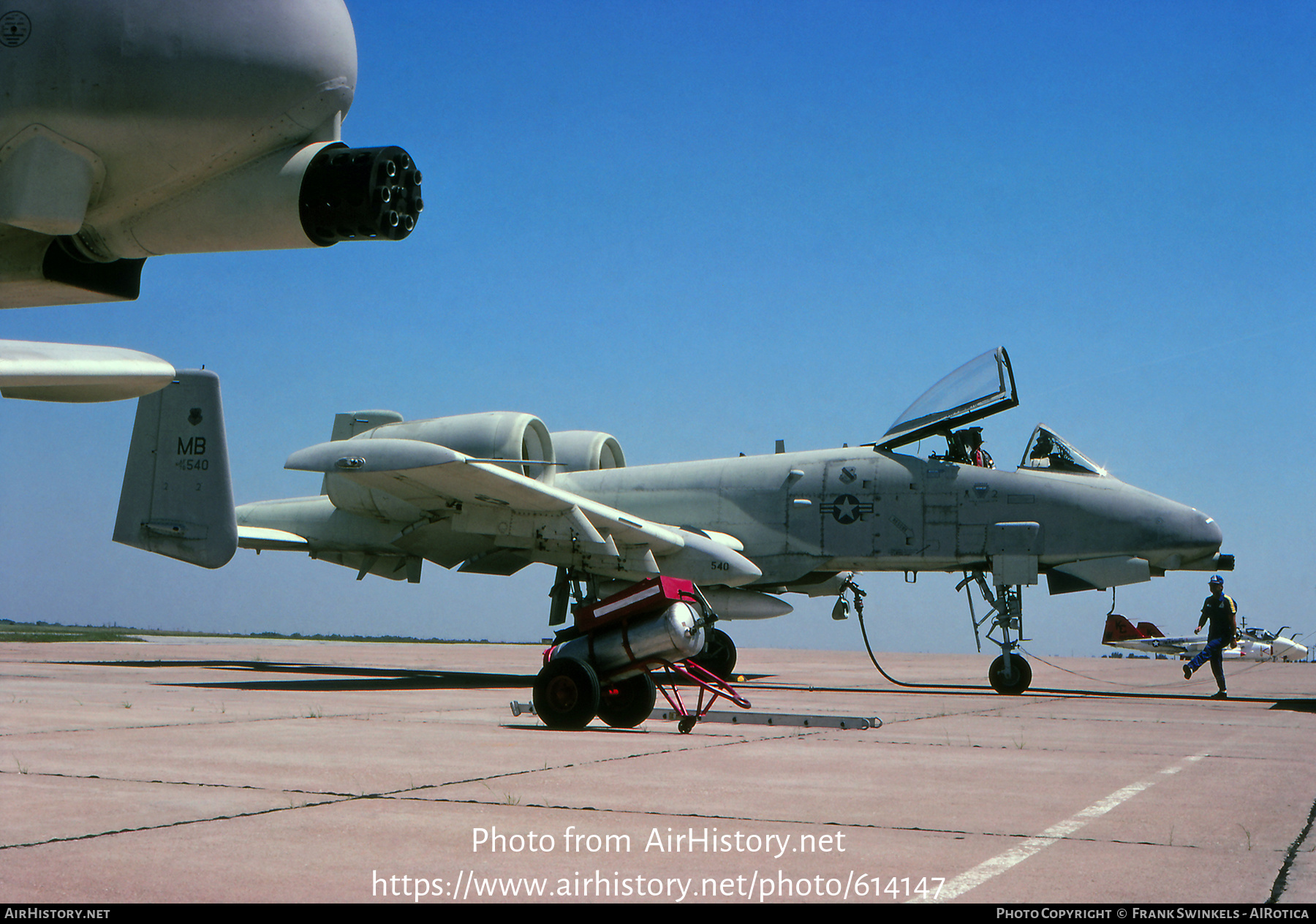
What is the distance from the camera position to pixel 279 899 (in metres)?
2.78

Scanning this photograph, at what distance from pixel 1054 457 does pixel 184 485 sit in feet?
36.1

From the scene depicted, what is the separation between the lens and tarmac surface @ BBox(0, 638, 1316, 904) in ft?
10.1

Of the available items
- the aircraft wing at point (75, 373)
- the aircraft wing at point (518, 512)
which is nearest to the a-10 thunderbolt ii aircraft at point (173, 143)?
the aircraft wing at point (75, 373)

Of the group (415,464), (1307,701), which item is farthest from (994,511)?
(415,464)

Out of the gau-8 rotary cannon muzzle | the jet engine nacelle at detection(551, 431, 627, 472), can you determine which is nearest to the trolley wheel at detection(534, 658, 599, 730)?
the gau-8 rotary cannon muzzle

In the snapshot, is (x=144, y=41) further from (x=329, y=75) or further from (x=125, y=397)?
(x=125, y=397)

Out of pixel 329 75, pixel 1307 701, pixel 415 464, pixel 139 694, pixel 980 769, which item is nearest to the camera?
pixel 329 75

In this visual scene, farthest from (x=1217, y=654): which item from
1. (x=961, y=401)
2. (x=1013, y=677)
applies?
(x=961, y=401)

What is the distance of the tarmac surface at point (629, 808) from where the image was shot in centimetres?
308

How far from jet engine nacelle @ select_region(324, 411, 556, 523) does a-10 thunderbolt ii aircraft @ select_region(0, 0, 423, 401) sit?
10142 millimetres

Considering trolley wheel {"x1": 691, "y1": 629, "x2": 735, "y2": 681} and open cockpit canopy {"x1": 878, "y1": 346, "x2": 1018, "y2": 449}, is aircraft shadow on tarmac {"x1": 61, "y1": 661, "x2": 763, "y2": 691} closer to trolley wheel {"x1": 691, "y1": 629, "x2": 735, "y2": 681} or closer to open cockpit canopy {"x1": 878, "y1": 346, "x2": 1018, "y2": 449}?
trolley wheel {"x1": 691, "y1": 629, "x2": 735, "y2": 681}

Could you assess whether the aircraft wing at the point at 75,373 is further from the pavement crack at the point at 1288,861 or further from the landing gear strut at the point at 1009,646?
the landing gear strut at the point at 1009,646

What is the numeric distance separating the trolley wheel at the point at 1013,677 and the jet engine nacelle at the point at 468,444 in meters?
6.20
